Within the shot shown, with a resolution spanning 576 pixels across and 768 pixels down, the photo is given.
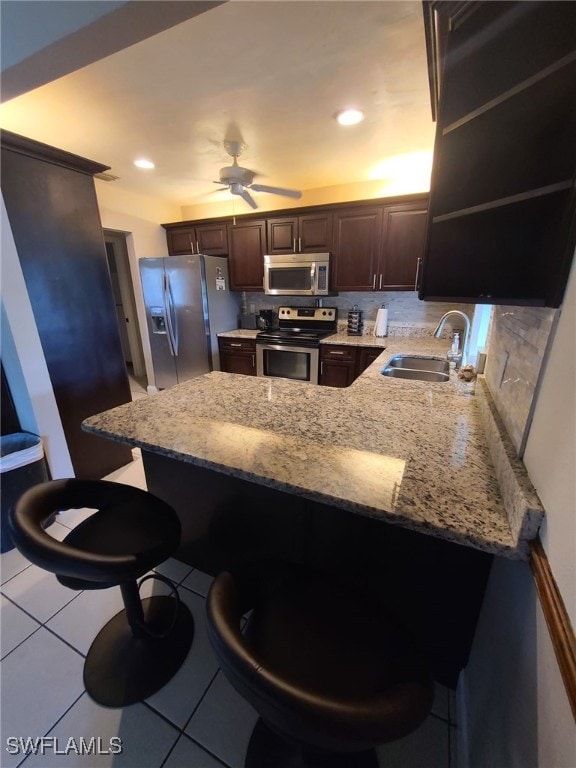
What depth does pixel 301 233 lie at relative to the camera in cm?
354

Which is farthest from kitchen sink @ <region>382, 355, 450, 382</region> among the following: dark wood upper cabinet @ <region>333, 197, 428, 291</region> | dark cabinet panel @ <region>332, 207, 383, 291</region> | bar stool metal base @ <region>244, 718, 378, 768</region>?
bar stool metal base @ <region>244, 718, 378, 768</region>

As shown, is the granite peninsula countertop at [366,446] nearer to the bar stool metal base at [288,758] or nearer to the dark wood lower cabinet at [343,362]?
the bar stool metal base at [288,758]

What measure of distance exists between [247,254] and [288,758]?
4087 millimetres

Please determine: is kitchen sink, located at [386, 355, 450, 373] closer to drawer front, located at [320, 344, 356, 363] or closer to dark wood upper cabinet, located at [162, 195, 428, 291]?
drawer front, located at [320, 344, 356, 363]

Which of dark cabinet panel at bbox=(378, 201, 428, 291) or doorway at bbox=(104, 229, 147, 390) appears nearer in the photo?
dark cabinet panel at bbox=(378, 201, 428, 291)

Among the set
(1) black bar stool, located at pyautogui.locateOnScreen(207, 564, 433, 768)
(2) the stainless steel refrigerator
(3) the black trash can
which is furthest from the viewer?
(2) the stainless steel refrigerator

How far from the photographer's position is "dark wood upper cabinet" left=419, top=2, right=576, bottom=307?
24.4 inches

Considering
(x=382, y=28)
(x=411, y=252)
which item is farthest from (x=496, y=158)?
(x=411, y=252)

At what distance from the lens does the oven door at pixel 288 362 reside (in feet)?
11.4

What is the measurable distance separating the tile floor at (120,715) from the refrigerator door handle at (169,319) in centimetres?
297

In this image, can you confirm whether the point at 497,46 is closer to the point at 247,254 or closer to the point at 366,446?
the point at 366,446

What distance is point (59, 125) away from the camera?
86.0 inches

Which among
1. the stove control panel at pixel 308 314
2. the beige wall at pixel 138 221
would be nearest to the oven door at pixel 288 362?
the stove control panel at pixel 308 314

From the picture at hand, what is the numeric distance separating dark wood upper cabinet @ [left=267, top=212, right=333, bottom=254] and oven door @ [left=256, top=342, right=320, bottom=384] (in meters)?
1.18
